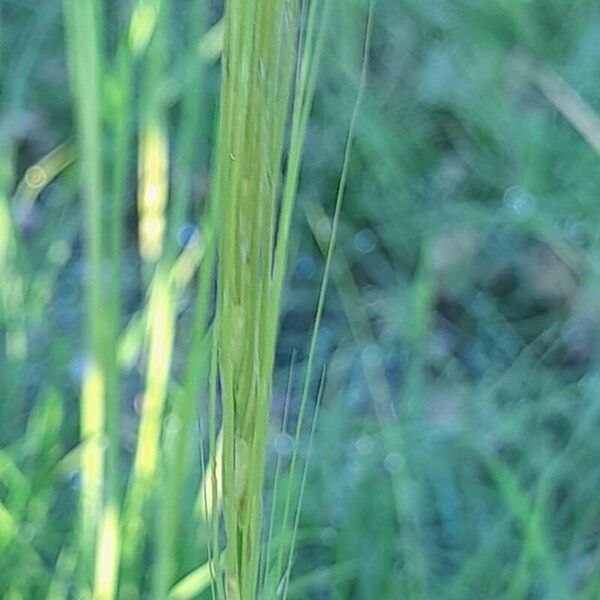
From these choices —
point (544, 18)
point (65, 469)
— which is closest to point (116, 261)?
point (65, 469)

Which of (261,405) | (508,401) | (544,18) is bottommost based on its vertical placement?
(508,401)

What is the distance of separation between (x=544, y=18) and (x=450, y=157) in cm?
21

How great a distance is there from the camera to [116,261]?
2.01 feet

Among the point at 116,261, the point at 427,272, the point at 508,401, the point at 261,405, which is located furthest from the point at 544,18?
the point at 261,405

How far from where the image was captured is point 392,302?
1.29m

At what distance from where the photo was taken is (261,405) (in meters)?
0.37

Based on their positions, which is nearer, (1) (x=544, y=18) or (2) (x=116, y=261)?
(2) (x=116, y=261)

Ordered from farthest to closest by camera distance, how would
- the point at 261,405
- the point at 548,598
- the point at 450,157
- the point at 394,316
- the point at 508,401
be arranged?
the point at 450,157 → the point at 394,316 → the point at 508,401 → the point at 548,598 → the point at 261,405

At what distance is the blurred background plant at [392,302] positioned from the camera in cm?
92

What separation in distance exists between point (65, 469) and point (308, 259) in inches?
18.8

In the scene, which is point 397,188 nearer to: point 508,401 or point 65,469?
point 508,401

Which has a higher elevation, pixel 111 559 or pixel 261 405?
pixel 261 405

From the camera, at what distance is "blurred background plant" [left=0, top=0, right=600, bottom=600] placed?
918mm

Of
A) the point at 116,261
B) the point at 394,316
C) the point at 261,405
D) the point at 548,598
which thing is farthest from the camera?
the point at 394,316
